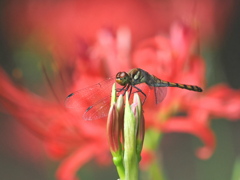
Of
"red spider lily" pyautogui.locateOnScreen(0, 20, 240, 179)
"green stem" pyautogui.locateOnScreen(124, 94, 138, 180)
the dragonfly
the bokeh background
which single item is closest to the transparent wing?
the dragonfly

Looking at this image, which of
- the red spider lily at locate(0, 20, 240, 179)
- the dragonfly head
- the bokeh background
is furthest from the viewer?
the bokeh background

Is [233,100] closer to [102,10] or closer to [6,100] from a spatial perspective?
[6,100]

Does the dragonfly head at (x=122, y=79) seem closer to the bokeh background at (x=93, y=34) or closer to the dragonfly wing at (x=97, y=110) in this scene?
the dragonfly wing at (x=97, y=110)

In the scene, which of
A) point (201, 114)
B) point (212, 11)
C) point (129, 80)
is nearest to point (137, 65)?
point (201, 114)

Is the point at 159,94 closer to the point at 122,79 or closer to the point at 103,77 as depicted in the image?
the point at 122,79

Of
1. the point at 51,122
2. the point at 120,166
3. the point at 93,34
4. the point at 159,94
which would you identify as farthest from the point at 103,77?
the point at 93,34

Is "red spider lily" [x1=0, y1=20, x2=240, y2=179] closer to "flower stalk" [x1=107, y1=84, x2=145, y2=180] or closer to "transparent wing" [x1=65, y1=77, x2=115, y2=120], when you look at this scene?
"transparent wing" [x1=65, y1=77, x2=115, y2=120]

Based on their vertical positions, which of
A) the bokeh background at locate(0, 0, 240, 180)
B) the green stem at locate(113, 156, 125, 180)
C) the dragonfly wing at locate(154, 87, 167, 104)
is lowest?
the green stem at locate(113, 156, 125, 180)
